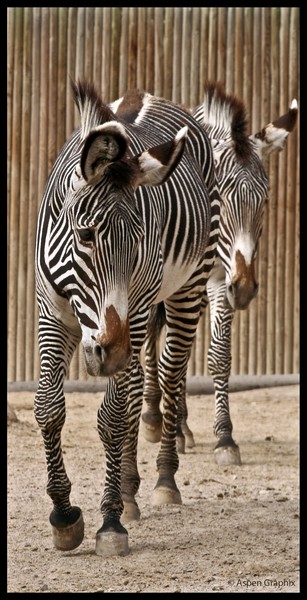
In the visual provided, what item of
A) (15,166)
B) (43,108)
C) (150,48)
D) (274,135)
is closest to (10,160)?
(15,166)

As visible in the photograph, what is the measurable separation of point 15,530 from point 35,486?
102 centimetres

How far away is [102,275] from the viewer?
16.0 feet

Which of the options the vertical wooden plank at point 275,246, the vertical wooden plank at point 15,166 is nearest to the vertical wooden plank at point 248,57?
the vertical wooden plank at point 275,246

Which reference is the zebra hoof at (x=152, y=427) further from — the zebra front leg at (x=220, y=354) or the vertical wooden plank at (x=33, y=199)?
the vertical wooden plank at (x=33, y=199)

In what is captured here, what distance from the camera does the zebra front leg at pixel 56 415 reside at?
547 centimetres

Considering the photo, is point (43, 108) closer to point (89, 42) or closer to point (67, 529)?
point (89, 42)

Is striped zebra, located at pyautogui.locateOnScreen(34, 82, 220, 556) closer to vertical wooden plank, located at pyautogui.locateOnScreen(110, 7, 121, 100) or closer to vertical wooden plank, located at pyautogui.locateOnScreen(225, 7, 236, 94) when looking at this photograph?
vertical wooden plank, located at pyautogui.locateOnScreen(110, 7, 121, 100)

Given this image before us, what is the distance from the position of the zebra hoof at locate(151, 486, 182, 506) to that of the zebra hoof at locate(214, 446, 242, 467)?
4.58ft

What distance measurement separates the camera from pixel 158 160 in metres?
5.18

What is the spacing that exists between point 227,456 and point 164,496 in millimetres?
1490

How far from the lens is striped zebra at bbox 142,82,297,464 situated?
7742mm

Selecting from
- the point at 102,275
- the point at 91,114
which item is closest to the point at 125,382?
the point at 102,275

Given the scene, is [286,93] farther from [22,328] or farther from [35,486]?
[35,486]

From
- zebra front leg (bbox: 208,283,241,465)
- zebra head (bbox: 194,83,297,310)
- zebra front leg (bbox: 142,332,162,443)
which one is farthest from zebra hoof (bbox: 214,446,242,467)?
zebra head (bbox: 194,83,297,310)
